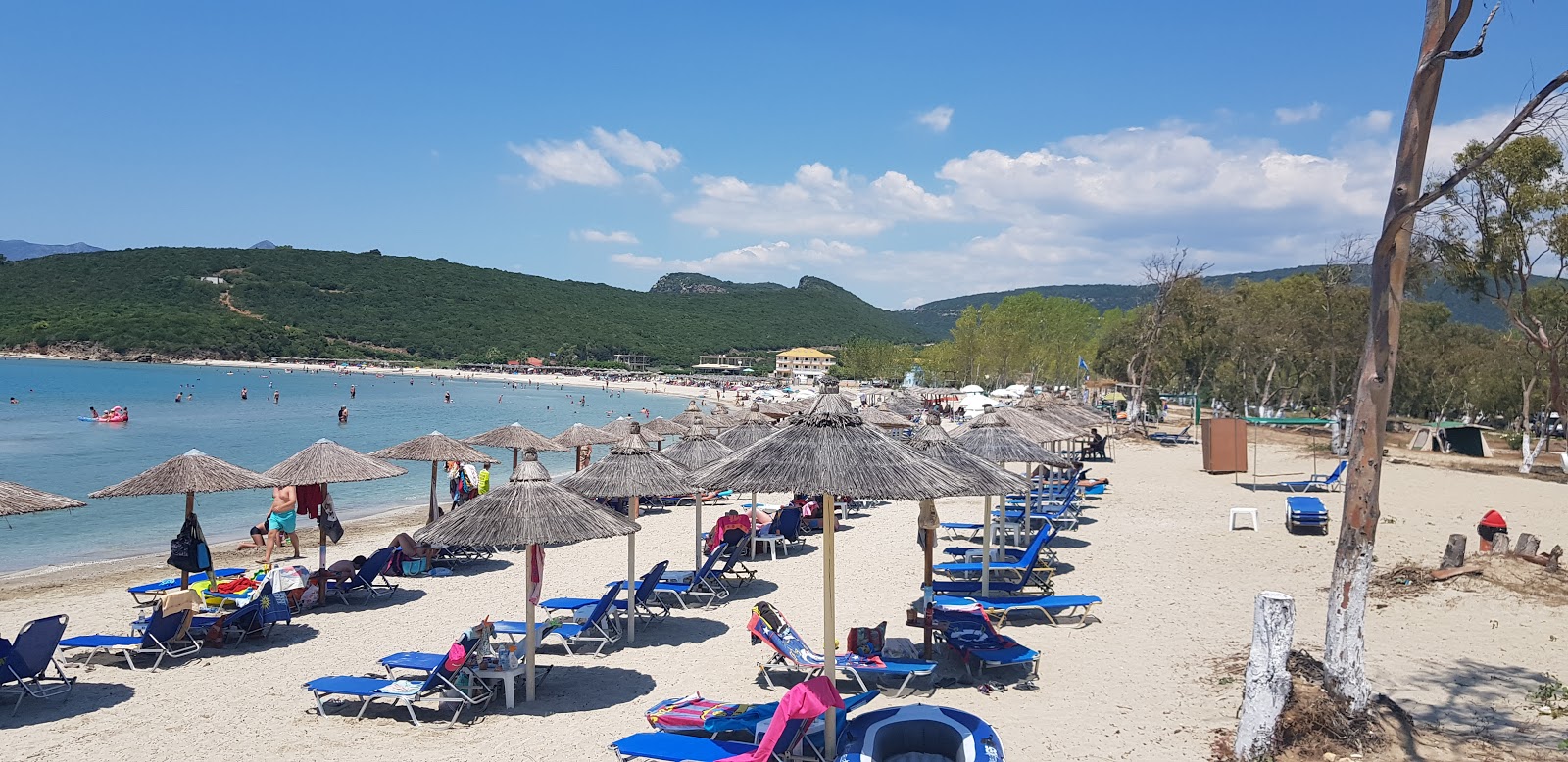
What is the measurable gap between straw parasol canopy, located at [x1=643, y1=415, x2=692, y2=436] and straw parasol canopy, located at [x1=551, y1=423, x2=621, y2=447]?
1727 millimetres

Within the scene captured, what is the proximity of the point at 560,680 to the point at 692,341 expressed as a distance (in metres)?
145

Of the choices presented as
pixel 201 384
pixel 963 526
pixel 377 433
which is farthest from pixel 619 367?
pixel 963 526

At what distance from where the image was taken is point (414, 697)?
7.06m

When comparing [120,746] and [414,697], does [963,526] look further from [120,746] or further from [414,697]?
[120,746]

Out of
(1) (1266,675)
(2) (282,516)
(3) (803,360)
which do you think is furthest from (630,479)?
(3) (803,360)

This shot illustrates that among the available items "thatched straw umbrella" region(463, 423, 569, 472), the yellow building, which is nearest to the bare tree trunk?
"thatched straw umbrella" region(463, 423, 569, 472)

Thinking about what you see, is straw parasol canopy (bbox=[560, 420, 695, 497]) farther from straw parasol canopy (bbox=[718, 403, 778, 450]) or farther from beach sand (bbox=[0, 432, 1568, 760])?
straw parasol canopy (bbox=[718, 403, 778, 450])

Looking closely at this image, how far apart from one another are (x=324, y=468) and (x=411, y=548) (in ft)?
5.51

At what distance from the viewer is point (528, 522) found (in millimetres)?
7180

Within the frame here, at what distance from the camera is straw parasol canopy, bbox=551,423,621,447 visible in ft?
60.5

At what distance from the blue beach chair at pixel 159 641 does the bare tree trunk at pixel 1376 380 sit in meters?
9.87

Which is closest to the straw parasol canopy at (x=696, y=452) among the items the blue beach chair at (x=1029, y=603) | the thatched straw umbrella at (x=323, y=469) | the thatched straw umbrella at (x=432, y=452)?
the thatched straw umbrella at (x=432, y=452)

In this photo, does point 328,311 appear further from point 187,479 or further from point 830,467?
point 830,467

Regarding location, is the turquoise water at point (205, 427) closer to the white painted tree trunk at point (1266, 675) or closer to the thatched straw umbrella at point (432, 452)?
the thatched straw umbrella at point (432, 452)
